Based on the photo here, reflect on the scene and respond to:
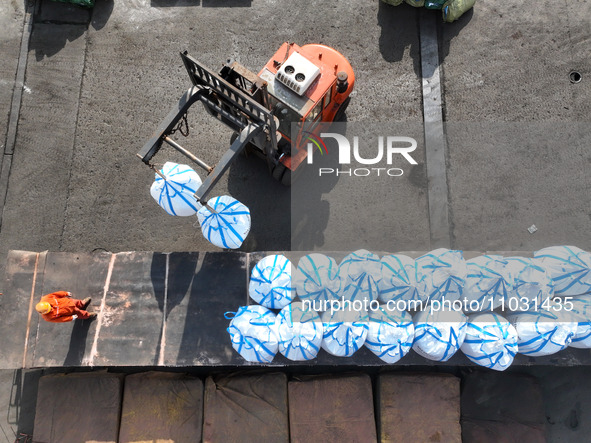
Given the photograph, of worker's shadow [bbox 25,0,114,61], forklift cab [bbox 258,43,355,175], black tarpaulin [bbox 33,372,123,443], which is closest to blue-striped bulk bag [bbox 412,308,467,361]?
forklift cab [bbox 258,43,355,175]

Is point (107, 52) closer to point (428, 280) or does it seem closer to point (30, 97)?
point (30, 97)

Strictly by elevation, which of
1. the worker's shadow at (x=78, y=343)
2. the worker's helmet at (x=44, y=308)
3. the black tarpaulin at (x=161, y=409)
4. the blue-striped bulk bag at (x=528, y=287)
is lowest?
the black tarpaulin at (x=161, y=409)

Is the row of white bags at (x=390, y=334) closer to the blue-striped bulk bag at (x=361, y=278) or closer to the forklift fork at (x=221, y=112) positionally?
the blue-striped bulk bag at (x=361, y=278)

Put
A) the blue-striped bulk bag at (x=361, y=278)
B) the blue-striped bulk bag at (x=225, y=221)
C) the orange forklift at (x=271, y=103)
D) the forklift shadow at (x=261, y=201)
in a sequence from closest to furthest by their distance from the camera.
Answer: the orange forklift at (x=271, y=103), the blue-striped bulk bag at (x=361, y=278), the blue-striped bulk bag at (x=225, y=221), the forklift shadow at (x=261, y=201)

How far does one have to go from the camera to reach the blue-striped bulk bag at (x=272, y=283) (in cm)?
645

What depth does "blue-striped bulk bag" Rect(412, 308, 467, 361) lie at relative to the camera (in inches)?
244

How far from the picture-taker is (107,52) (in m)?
9.05

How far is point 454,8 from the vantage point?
875 cm

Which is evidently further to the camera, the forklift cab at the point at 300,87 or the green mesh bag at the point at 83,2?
the green mesh bag at the point at 83,2

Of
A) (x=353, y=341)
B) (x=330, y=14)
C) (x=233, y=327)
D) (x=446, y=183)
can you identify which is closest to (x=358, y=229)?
(x=446, y=183)

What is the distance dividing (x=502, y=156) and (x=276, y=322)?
19.5ft

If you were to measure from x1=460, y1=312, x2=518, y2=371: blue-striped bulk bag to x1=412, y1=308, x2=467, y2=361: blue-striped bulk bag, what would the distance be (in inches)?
7.2

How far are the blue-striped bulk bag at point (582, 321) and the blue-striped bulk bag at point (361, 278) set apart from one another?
3.06 m

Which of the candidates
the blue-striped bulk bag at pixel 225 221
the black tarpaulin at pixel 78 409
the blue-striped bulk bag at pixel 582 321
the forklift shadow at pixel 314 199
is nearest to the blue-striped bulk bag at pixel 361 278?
the blue-striped bulk bag at pixel 225 221
